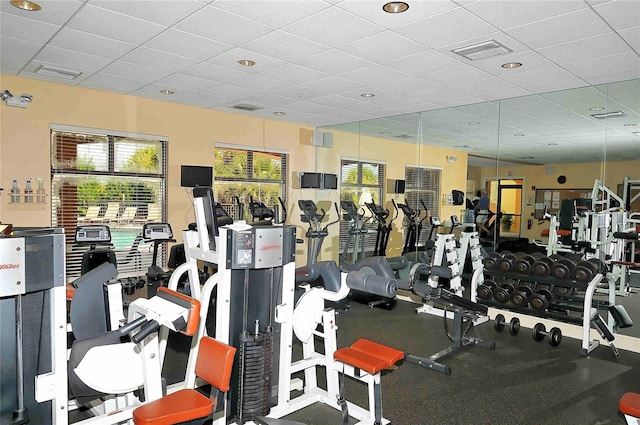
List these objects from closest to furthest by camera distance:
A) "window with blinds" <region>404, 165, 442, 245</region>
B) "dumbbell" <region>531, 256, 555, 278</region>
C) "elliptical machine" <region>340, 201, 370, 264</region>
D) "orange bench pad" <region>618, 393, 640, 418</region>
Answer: "orange bench pad" <region>618, 393, 640, 418</region> → "dumbbell" <region>531, 256, 555, 278</region> → "window with blinds" <region>404, 165, 442, 245</region> → "elliptical machine" <region>340, 201, 370, 264</region>

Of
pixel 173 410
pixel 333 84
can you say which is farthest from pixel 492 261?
pixel 173 410

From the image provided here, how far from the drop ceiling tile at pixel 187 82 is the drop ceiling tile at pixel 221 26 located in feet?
4.46

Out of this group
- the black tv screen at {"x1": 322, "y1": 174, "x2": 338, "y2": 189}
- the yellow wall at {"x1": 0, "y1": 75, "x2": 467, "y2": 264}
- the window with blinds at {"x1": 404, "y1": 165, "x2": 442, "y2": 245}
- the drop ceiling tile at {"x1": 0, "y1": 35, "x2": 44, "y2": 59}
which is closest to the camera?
the drop ceiling tile at {"x1": 0, "y1": 35, "x2": 44, "y2": 59}

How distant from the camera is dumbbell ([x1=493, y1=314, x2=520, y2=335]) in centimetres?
468

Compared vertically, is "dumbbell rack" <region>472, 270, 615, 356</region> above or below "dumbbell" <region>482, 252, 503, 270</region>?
below

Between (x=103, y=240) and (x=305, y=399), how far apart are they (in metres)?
3.18

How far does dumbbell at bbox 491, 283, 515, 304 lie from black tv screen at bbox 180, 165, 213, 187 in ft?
13.9

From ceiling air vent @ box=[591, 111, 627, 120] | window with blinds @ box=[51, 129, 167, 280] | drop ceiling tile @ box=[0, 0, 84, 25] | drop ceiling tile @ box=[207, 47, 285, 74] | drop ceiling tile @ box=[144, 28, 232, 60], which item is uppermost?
drop ceiling tile @ box=[207, 47, 285, 74]

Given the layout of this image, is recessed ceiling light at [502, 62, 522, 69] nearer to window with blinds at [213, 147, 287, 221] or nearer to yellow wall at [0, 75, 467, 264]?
yellow wall at [0, 75, 467, 264]

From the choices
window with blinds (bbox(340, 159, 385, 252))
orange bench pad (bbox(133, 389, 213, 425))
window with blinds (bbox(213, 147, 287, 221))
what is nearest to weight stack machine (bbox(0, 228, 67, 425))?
orange bench pad (bbox(133, 389, 213, 425))

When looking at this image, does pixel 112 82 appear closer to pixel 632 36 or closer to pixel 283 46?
pixel 283 46

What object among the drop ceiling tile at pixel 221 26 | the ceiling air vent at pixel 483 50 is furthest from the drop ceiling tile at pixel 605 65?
the drop ceiling tile at pixel 221 26

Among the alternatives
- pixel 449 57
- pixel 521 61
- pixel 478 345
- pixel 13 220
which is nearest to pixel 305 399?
pixel 478 345

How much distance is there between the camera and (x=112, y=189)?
5816 millimetres
